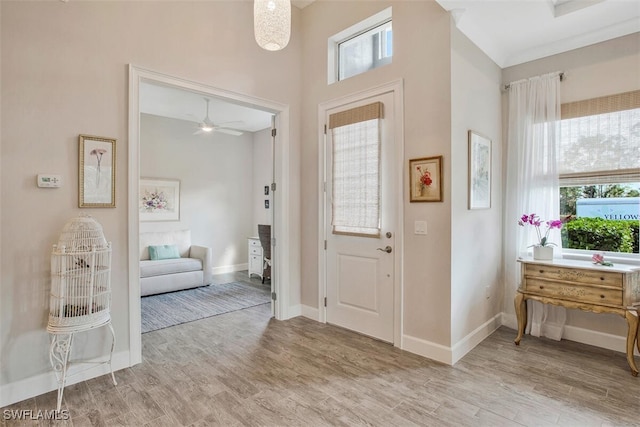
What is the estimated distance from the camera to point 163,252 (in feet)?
18.4

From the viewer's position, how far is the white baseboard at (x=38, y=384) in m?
2.22

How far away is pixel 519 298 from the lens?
10.5 feet

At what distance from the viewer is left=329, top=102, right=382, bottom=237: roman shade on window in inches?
129

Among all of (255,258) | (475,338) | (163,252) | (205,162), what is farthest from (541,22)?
(163,252)

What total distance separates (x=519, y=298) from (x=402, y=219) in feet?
4.71

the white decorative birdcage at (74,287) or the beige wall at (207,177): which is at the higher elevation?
the beige wall at (207,177)

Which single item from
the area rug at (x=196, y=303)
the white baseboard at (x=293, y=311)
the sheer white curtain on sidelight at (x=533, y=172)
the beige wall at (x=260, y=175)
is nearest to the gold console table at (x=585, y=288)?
the sheer white curtain on sidelight at (x=533, y=172)

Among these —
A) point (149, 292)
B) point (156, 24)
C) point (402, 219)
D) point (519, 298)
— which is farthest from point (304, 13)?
point (149, 292)

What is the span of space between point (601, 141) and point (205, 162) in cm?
623

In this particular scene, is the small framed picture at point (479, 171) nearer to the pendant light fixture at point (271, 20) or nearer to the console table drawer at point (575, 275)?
the console table drawer at point (575, 275)

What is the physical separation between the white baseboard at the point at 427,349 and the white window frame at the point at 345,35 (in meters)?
2.91

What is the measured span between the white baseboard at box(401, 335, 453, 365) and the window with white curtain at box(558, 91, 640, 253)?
6.08 ft

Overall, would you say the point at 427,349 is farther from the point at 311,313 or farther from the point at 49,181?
the point at 49,181

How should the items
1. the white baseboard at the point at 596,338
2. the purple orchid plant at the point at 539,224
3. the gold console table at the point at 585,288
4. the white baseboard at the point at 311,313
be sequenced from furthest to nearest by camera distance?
the white baseboard at the point at 311,313 → the purple orchid plant at the point at 539,224 → the white baseboard at the point at 596,338 → the gold console table at the point at 585,288
